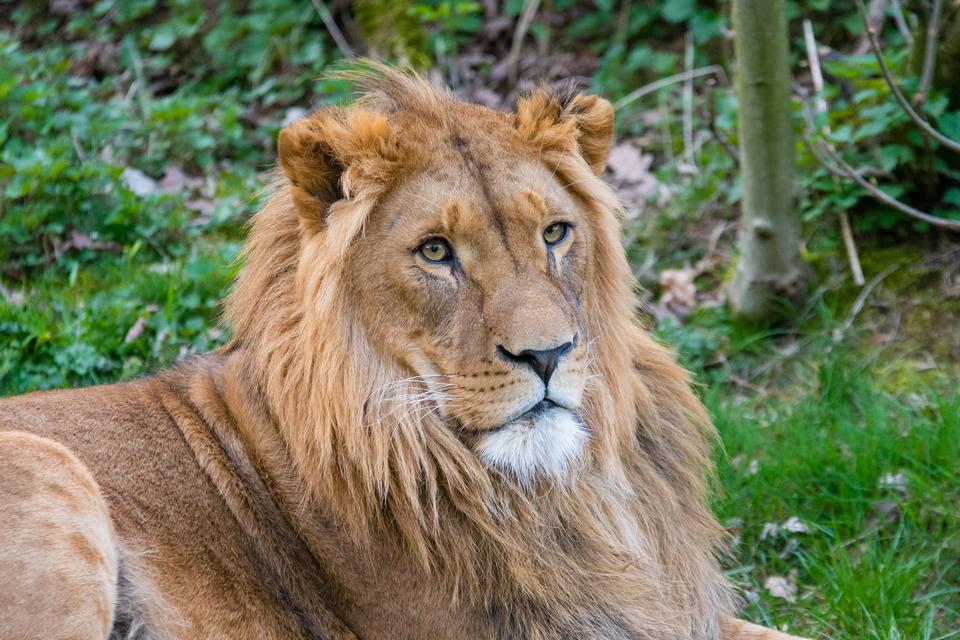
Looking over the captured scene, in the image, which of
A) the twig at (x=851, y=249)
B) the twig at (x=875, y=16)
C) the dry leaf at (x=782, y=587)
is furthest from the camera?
the twig at (x=875, y=16)

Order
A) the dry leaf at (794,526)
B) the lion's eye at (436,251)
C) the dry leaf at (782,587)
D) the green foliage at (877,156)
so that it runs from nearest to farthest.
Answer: the lion's eye at (436,251)
the dry leaf at (782,587)
the dry leaf at (794,526)
the green foliage at (877,156)

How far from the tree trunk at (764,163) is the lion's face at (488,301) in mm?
2294

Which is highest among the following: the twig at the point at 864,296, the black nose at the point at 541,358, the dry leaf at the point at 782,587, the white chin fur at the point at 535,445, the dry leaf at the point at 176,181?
the black nose at the point at 541,358

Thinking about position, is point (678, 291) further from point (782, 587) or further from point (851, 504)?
point (782, 587)

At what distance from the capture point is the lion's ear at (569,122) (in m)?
3.31

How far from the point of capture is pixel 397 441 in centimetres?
307

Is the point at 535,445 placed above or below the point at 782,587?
above

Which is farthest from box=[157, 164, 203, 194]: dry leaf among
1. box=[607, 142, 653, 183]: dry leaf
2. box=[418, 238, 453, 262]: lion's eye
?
→ box=[418, 238, 453, 262]: lion's eye

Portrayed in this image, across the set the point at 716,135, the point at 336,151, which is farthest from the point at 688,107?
the point at 336,151

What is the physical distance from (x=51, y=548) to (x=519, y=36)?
19.4 ft

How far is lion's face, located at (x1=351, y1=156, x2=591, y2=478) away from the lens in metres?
2.89

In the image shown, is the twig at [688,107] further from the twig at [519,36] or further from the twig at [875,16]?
the twig at [519,36]

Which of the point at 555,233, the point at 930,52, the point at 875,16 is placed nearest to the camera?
the point at 555,233

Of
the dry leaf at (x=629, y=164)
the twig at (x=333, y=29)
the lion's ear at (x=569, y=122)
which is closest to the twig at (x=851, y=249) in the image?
the dry leaf at (x=629, y=164)
